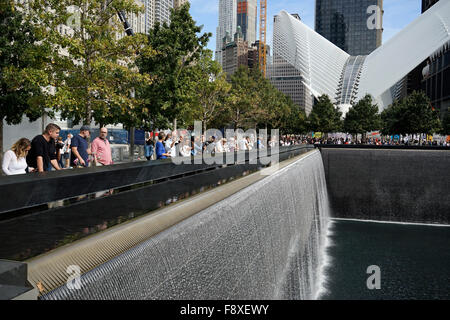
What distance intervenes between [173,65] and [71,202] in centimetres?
1860

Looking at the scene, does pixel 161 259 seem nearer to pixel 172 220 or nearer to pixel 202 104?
pixel 172 220

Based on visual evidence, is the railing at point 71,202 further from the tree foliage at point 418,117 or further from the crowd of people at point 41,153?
the tree foliage at point 418,117

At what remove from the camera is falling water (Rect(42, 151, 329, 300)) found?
2.04 meters

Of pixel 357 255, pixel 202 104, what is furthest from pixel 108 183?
pixel 202 104

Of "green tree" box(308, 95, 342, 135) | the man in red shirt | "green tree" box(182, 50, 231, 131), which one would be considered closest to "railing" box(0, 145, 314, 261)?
the man in red shirt

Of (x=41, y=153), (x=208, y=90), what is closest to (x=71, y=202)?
(x=41, y=153)

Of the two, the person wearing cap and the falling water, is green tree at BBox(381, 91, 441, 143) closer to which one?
the falling water

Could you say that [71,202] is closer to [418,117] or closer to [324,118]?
[418,117]

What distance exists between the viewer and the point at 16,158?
590 cm

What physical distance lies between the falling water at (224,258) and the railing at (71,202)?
0.43 meters

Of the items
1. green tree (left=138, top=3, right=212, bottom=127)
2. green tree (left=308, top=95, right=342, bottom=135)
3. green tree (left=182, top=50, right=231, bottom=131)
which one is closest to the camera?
green tree (left=138, top=3, right=212, bottom=127)

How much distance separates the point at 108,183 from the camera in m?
4.25

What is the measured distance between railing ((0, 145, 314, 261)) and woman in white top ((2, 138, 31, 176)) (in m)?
2.08

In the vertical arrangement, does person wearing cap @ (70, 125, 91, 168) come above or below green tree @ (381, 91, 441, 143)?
below
